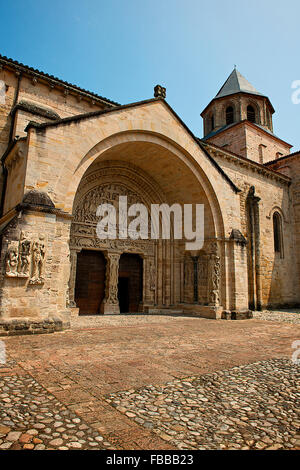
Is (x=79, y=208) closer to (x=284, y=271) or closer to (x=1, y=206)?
(x=1, y=206)

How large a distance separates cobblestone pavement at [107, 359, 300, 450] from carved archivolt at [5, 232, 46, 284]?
429cm

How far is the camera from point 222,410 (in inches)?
106

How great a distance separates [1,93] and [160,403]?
10.7 metres

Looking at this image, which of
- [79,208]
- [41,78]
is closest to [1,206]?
[79,208]

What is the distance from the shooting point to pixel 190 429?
7.55ft

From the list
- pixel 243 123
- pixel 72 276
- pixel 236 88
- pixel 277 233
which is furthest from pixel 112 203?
pixel 236 88

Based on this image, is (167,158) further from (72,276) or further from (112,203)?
(72,276)

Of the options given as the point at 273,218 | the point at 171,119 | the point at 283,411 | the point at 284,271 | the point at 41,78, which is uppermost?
the point at 41,78

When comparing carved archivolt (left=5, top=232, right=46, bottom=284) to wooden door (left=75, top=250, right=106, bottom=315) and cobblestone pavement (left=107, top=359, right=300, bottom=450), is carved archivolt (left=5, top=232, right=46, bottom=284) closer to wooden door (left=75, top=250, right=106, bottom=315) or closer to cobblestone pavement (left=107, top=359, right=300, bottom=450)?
wooden door (left=75, top=250, right=106, bottom=315)

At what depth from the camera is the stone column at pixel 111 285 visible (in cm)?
1082

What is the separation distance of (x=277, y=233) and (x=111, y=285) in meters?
10.9

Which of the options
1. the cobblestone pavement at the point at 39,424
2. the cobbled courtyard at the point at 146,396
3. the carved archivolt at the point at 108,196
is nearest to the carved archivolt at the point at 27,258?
the cobbled courtyard at the point at 146,396

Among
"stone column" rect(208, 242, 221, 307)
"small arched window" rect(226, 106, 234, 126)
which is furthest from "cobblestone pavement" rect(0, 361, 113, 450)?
"small arched window" rect(226, 106, 234, 126)

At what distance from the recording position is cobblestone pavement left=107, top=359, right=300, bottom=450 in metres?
2.16
